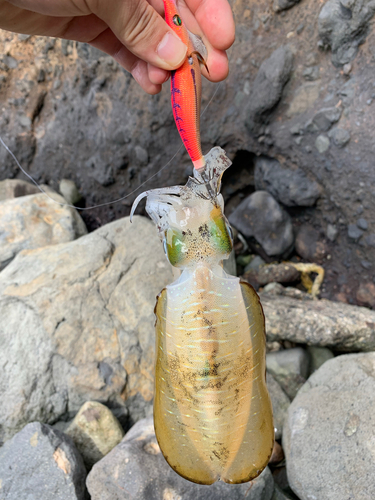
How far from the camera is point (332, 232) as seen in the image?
2.46 metres

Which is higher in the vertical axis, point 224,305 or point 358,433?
point 224,305

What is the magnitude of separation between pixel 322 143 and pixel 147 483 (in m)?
2.16

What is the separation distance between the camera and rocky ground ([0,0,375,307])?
7.04 ft

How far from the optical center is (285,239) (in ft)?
8.58

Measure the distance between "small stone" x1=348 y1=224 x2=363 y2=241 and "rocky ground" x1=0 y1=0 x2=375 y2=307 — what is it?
0.03ft

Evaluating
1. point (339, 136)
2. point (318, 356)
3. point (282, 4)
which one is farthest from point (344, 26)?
point (318, 356)

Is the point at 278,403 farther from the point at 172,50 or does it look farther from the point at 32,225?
the point at 32,225

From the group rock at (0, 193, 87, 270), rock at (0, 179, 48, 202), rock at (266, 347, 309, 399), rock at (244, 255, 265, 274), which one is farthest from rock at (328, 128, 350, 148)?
rock at (0, 179, 48, 202)

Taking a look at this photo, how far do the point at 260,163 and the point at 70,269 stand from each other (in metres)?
1.62

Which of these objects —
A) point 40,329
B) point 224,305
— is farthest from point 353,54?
point 40,329

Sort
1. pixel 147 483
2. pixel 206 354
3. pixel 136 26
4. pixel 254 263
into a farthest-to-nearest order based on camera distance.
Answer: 1. pixel 254 263
2. pixel 147 483
3. pixel 136 26
4. pixel 206 354

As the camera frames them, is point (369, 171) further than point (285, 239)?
No

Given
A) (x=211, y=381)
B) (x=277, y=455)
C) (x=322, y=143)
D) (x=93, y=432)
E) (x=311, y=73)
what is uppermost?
(x=311, y=73)

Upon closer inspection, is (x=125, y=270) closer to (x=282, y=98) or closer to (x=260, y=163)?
(x=260, y=163)
